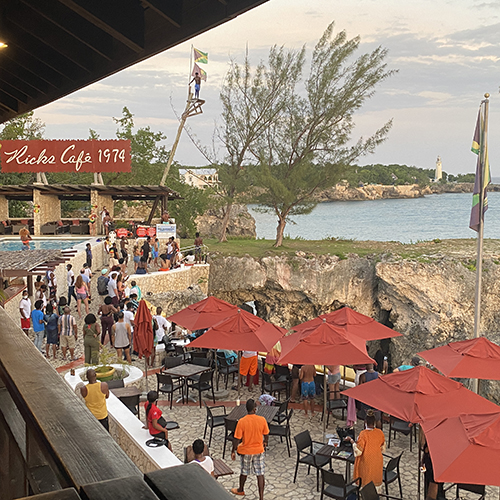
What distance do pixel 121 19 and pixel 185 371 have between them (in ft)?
33.9

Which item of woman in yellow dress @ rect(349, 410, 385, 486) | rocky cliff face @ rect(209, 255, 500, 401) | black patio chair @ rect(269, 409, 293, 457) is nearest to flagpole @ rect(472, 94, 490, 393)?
black patio chair @ rect(269, 409, 293, 457)

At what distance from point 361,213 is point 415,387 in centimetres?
16727

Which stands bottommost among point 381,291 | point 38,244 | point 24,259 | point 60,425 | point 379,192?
point 381,291

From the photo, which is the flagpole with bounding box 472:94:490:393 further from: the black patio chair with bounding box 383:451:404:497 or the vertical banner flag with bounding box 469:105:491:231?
the black patio chair with bounding box 383:451:404:497

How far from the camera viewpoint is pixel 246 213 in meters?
57.6

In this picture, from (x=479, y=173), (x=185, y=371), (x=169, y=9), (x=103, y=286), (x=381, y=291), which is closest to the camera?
(x=169, y=9)

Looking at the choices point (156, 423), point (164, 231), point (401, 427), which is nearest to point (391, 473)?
point (401, 427)

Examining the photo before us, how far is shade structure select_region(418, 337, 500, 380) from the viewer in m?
11.2

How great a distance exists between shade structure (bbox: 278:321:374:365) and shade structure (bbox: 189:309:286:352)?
A: 565 millimetres

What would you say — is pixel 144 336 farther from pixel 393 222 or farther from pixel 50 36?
pixel 393 222

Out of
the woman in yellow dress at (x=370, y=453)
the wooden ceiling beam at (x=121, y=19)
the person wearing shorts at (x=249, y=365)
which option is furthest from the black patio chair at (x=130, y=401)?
the wooden ceiling beam at (x=121, y=19)

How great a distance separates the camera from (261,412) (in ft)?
36.0

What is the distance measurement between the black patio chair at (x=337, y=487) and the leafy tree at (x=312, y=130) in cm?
2971

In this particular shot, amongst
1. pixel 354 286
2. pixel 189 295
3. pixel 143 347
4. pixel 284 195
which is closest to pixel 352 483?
pixel 143 347
